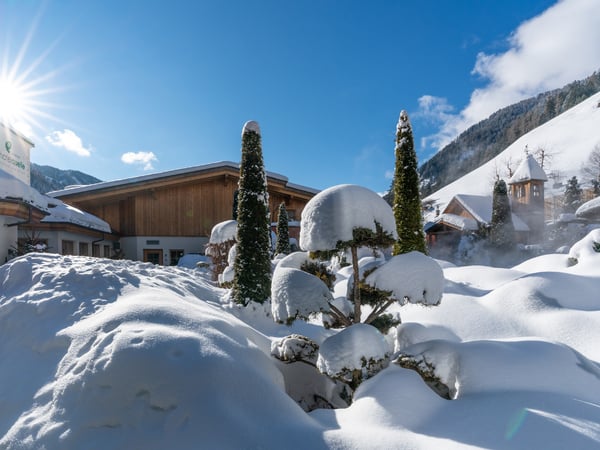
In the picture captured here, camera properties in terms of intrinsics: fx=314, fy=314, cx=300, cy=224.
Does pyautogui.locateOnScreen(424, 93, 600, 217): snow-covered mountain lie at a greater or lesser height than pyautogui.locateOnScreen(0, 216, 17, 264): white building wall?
greater

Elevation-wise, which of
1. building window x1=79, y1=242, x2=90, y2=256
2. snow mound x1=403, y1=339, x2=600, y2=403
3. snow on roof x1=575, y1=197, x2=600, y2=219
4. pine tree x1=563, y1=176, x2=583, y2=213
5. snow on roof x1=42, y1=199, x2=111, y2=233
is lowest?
snow mound x1=403, y1=339, x2=600, y2=403

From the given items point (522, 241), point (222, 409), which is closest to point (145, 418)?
point (222, 409)

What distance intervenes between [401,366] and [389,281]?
1316 millimetres

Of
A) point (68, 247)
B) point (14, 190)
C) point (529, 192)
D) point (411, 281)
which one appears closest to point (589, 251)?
point (411, 281)

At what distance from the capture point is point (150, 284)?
6613 millimetres

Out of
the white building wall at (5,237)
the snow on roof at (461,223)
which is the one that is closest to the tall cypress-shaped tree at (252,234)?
the white building wall at (5,237)

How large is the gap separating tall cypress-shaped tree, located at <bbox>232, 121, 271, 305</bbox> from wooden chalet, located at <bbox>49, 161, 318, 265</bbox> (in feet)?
39.0

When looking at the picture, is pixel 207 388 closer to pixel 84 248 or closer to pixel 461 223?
pixel 84 248

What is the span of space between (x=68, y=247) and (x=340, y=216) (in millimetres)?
16403

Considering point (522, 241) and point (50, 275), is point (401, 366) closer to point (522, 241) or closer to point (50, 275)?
point (50, 275)

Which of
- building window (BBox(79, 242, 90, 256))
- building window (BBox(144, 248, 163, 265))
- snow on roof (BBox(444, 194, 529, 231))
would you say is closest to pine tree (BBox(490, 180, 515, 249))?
snow on roof (BBox(444, 194, 529, 231))

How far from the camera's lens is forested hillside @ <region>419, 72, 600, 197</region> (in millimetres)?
90812

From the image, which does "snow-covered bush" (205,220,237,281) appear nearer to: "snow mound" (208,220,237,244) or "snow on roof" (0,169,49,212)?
"snow mound" (208,220,237,244)

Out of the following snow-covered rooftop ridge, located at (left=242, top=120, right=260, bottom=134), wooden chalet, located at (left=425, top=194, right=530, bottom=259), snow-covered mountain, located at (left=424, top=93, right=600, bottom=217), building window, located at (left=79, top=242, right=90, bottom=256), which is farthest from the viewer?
snow-covered mountain, located at (left=424, top=93, right=600, bottom=217)
